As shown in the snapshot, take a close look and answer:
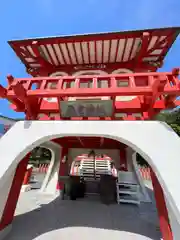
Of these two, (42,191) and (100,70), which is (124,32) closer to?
(100,70)

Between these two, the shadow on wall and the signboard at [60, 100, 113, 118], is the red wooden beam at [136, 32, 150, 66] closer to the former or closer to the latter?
the signboard at [60, 100, 113, 118]

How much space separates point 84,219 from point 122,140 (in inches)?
125

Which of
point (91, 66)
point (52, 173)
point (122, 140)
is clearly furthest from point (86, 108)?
point (52, 173)

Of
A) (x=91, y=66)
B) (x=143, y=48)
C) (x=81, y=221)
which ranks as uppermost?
(x=91, y=66)

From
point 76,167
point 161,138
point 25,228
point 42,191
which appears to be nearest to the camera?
point 161,138

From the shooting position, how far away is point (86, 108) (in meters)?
3.67

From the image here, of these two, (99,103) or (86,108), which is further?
(86,108)

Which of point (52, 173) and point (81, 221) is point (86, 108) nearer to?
point (81, 221)

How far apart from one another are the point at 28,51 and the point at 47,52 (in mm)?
621

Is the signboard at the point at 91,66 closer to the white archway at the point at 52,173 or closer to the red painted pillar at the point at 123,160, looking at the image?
the white archway at the point at 52,173

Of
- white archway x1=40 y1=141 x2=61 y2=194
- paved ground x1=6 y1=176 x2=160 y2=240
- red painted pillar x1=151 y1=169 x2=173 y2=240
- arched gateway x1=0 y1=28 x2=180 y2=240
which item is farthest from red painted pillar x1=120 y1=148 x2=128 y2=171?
red painted pillar x1=151 y1=169 x2=173 y2=240

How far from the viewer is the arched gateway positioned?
2.95 m

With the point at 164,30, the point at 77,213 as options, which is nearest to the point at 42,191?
the point at 77,213

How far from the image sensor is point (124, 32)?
15.3 ft
